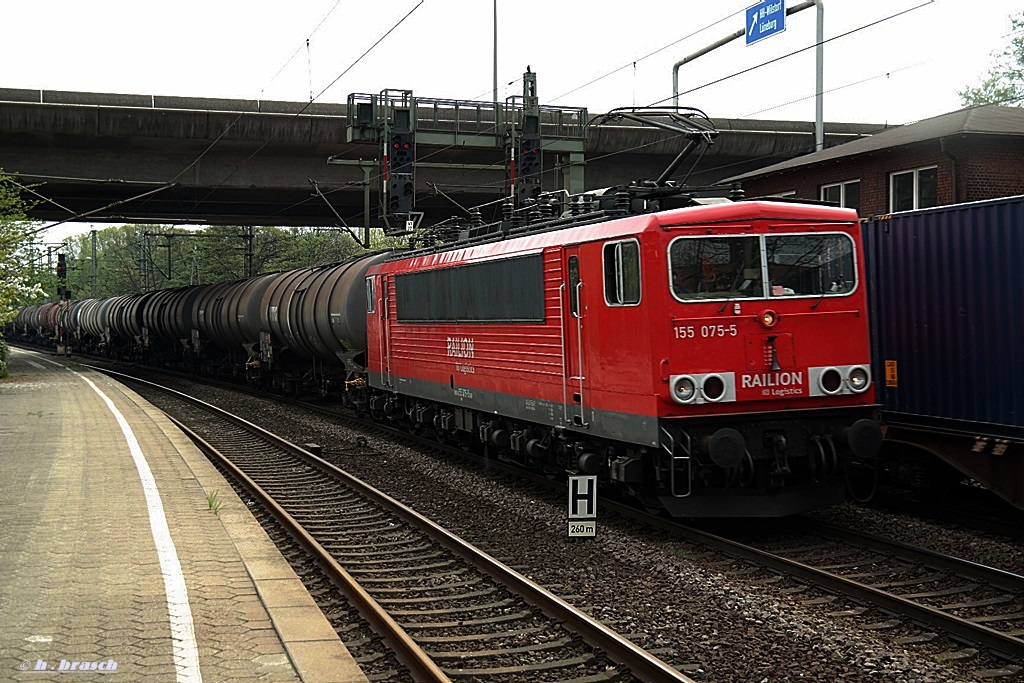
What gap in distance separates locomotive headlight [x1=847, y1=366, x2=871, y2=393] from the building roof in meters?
12.0

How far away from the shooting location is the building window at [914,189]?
22.5 meters

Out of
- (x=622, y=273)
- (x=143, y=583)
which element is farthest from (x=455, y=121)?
(x=143, y=583)

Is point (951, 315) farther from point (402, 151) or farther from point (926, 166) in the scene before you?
point (402, 151)

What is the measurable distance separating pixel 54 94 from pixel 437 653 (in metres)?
29.2

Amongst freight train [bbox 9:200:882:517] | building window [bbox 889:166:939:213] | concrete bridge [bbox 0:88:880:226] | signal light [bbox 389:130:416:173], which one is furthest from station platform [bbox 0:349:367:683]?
building window [bbox 889:166:939:213]

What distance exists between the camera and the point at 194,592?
810 centimetres

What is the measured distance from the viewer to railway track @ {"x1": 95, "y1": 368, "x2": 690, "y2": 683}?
272 inches

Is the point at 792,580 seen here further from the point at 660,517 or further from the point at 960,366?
the point at 960,366

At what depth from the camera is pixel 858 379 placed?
35.4ft

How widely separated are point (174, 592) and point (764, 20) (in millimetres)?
16577

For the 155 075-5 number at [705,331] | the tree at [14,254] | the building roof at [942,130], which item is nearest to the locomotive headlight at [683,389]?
the 155 075-5 number at [705,331]

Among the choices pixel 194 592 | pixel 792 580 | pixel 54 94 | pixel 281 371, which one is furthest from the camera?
pixel 54 94

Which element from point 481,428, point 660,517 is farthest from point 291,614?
point 481,428

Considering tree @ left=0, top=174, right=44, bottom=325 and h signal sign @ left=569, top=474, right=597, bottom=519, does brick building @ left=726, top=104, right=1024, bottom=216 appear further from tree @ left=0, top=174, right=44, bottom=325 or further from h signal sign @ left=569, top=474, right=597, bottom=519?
tree @ left=0, top=174, right=44, bottom=325
